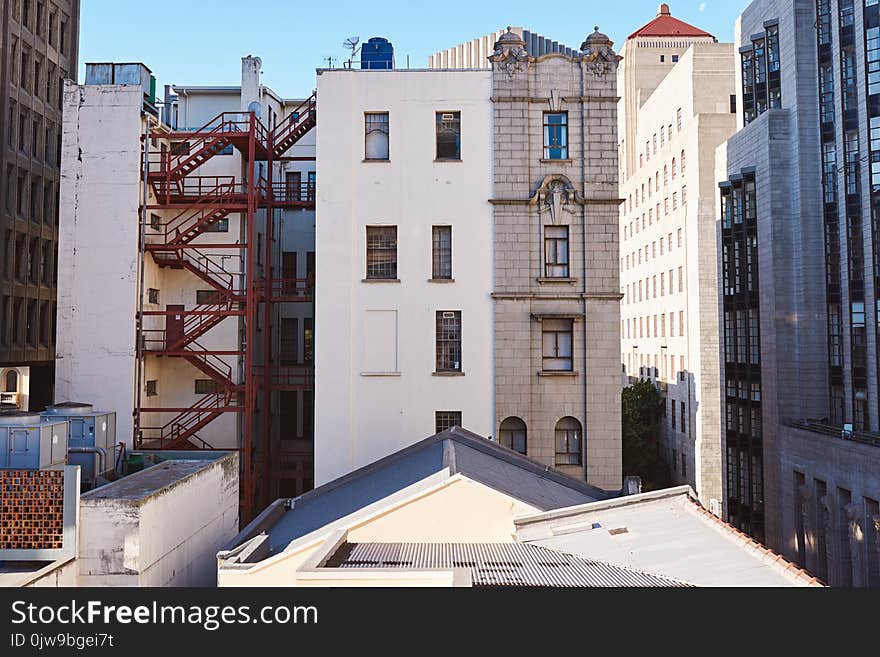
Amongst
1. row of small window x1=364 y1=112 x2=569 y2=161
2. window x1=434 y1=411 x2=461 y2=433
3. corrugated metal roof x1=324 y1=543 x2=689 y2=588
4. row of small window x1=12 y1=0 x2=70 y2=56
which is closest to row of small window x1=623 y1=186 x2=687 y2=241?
row of small window x1=364 y1=112 x2=569 y2=161

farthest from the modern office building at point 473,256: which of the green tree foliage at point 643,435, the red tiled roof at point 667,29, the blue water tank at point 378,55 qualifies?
the red tiled roof at point 667,29

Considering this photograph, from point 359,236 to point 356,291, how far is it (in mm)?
2301

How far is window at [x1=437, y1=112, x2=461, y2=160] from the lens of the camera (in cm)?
3212

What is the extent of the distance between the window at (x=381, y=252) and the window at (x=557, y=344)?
6768 millimetres

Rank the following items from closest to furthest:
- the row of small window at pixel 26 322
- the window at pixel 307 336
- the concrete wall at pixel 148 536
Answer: the concrete wall at pixel 148 536 < the window at pixel 307 336 < the row of small window at pixel 26 322

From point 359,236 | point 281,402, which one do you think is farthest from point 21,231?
point 359,236

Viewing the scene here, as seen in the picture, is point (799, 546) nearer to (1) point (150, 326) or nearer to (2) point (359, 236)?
(2) point (359, 236)

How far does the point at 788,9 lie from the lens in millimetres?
45531

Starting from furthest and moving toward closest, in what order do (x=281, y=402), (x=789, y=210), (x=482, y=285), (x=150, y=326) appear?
(x=789, y=210) < (x=281, y=402) < (x=150, y=326) < (x=482, y=285)

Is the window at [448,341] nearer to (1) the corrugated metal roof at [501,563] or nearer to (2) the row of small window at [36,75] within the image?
(1) the corrugated metal roof at [501,563]

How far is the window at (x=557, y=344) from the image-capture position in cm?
3164

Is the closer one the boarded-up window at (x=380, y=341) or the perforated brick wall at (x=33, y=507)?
the perforated brick wall at (x=33, y=507)

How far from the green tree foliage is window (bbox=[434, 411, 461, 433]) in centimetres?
3608

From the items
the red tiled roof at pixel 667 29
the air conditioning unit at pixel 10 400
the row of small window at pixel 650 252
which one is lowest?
the air conditioning unit at pixel 10 400
